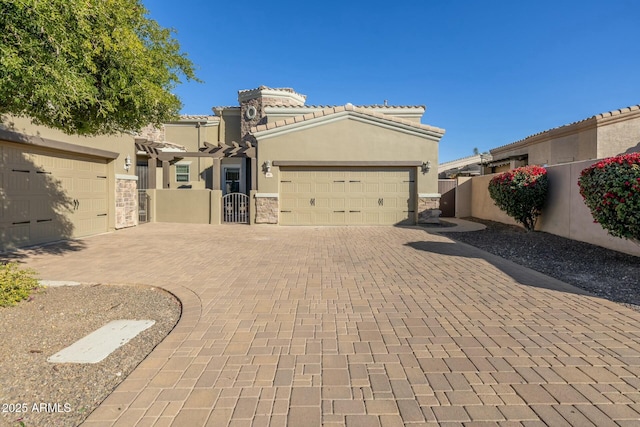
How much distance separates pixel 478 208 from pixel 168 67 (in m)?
16.3

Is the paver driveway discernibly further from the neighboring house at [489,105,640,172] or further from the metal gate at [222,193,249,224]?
the neighboring house at [489,105,640,172]

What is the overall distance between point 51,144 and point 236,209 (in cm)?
746

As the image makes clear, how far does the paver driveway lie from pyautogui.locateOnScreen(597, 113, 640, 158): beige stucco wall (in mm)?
11611

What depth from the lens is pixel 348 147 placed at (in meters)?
14.8

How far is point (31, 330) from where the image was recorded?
412 centimetres

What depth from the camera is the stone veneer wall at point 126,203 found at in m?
13.0

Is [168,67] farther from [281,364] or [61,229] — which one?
[61,229]

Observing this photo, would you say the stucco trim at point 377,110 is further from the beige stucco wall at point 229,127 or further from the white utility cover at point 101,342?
the white utility cover at point 101,342

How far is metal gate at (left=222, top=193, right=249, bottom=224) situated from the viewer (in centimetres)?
1573

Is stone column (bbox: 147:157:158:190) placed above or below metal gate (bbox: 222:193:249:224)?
above

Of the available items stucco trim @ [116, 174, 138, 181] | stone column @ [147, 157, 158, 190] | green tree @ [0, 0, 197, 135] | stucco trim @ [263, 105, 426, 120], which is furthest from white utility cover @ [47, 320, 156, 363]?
stucco trim @ [263, 105, 426, 120]

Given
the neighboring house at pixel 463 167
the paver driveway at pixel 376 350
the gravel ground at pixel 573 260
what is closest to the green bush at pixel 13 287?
the paver driveway at pixel 376 350

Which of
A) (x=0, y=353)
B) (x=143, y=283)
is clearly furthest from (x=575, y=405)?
(x=143, y=283)

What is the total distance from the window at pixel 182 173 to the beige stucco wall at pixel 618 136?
2111cm
